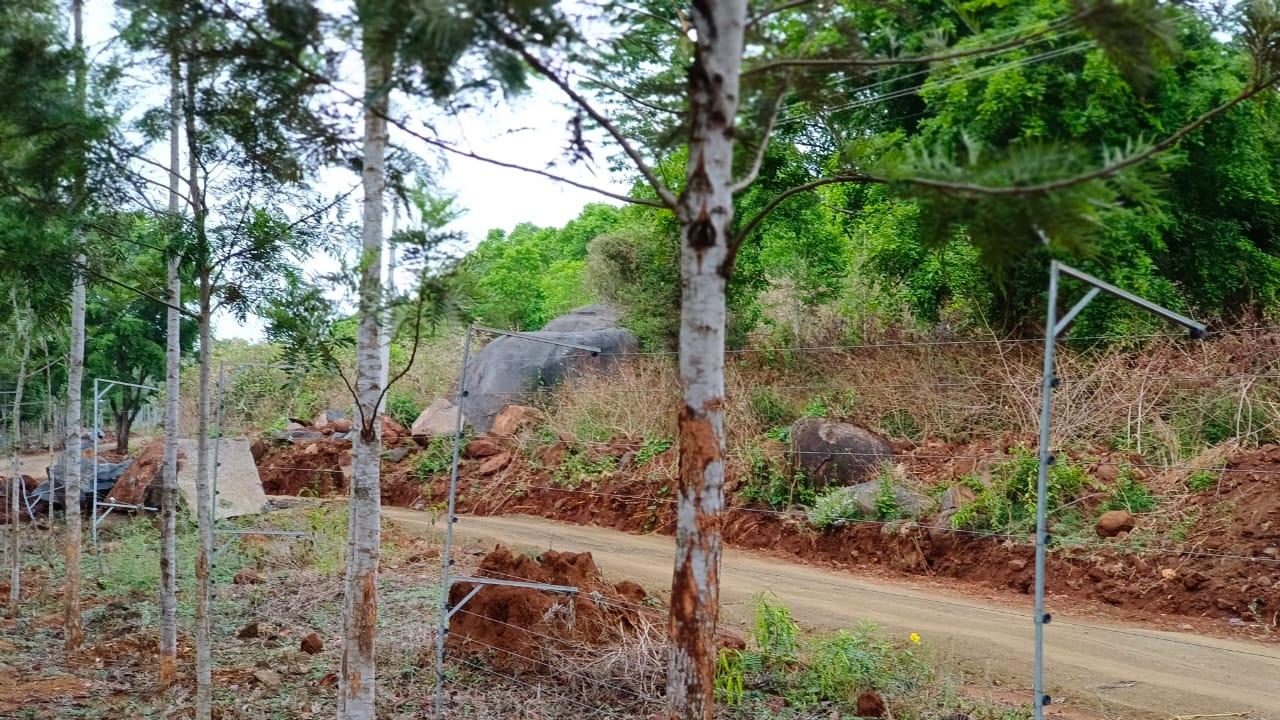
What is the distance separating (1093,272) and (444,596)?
9318 mm

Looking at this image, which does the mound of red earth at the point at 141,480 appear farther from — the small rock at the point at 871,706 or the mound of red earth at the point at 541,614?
the small rock at the point at 871,706

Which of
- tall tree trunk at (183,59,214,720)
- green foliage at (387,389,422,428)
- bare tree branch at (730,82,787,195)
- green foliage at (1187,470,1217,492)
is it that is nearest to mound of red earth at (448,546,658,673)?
tall tree trunk at (183,59,214,720)

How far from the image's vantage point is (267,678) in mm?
6906

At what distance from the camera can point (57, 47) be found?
5414mm

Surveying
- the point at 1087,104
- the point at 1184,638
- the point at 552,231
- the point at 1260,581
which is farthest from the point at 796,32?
the point at 552,231

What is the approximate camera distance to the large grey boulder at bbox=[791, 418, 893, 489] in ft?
38.9

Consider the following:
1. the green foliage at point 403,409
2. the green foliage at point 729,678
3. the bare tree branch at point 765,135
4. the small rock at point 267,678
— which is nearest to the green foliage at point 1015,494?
the green foliage at point 729,678

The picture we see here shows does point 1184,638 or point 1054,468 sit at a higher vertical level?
point 1054,468

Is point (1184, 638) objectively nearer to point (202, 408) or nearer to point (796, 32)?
point (796, 32)

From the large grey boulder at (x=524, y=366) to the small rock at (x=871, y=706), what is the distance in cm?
1173

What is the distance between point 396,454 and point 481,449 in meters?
2.36

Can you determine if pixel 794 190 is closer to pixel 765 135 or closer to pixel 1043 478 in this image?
A: pixel 765 135

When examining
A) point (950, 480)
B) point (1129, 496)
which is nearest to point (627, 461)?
point (950, 480)

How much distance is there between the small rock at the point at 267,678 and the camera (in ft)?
22.5
